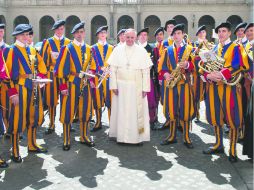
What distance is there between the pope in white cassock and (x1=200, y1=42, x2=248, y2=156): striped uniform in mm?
1327

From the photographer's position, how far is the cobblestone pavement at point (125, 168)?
16.5 ft

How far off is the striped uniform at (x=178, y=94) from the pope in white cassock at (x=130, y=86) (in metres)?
0.39

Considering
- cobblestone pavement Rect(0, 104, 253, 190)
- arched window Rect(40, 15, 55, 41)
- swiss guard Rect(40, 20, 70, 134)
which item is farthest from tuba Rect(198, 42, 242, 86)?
arched window Rect(40, 15, 55, 41)

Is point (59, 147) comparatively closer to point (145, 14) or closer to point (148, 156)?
point (148, 156)

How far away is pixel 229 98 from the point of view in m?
5.94

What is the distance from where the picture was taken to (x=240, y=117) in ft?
19.5

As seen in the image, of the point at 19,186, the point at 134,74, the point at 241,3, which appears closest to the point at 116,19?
the point at 241,3

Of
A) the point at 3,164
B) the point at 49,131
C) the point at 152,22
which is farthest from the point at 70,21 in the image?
the point at 3,164

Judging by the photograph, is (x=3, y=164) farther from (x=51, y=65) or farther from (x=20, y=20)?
(x=20, y=20)

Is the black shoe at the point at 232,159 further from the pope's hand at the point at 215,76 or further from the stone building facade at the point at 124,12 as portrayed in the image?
the stone building facade at the point at 124,12

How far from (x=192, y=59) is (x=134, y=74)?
1103mm

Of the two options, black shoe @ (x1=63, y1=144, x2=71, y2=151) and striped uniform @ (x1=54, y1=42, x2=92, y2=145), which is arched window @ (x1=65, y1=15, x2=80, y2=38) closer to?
striped uniform @ (x1=54, y1=42, x2=92, y2=145)

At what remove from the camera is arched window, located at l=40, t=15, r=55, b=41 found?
39469mm

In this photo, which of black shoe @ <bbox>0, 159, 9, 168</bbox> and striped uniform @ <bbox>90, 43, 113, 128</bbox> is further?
striped uniform @ <bbox>90, 43, 113, 128</bbox>
